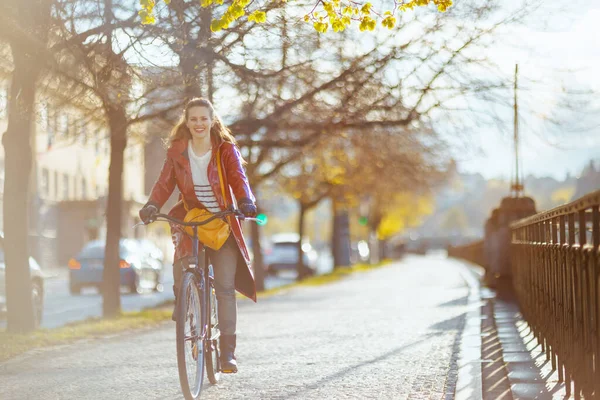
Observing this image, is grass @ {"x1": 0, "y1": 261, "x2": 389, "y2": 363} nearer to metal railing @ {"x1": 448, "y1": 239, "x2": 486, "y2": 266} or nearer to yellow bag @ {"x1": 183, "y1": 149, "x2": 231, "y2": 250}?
yellow bag @ {"x1": 183, "y1": 149, "x2": 231, "y2": 250}

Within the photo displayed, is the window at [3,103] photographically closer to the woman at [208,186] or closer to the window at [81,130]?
the window at [81,130]

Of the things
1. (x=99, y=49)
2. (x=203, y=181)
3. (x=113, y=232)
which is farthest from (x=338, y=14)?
(x=113, y=232)

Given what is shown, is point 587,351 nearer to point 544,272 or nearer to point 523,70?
point 544,272

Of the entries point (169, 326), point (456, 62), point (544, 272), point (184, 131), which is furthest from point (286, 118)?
point (184, 131)

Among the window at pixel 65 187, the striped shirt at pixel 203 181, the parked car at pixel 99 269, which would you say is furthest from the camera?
the window at pixel 65 187

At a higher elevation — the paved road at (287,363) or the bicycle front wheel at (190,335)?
the bicycle front wheel at (190,335)

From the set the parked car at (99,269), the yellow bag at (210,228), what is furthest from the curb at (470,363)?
the parked car at (99,269)

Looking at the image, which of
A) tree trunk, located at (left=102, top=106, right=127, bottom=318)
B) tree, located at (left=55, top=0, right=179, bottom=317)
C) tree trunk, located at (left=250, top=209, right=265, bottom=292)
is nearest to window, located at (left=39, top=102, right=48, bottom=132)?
tree, located at (left=55, top=0, right=179, bottom=317)

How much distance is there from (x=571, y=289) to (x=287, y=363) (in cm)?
311

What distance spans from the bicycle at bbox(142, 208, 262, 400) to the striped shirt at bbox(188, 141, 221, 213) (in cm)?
24

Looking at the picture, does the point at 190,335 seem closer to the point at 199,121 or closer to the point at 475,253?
the point at 199,121

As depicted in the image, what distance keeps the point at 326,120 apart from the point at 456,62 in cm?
234

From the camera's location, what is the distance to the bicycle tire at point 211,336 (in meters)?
7.20

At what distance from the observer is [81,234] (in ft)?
190
